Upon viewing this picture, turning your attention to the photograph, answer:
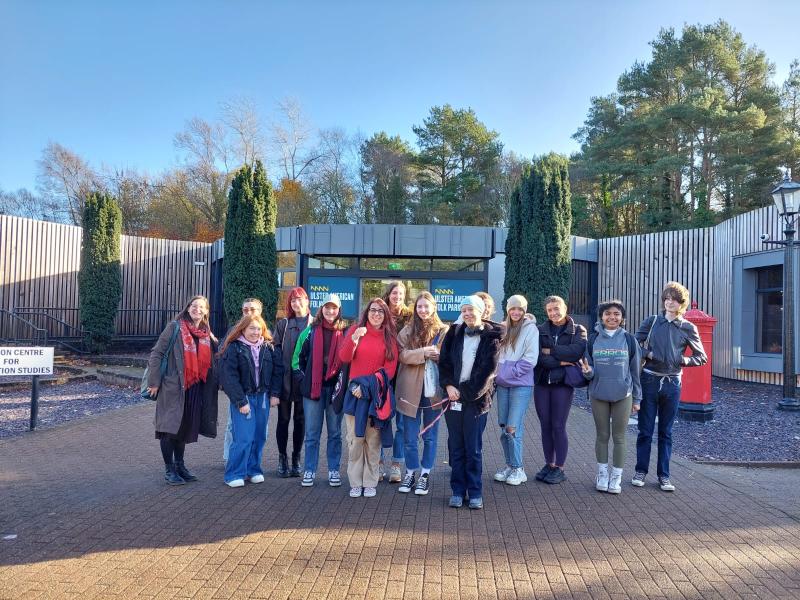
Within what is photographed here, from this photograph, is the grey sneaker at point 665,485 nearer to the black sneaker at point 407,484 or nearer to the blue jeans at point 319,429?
the black sneaker at point 407,484

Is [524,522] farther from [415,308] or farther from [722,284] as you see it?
[722,284]

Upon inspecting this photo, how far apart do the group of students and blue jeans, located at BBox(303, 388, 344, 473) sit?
0.04ft

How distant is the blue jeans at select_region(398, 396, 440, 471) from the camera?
546 cm

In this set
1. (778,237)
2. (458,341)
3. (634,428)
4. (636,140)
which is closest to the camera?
(458,341)

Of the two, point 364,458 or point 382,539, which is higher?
point 364,458

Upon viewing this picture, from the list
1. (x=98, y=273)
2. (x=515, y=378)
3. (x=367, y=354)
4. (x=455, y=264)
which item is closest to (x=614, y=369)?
(x=515, y=378)

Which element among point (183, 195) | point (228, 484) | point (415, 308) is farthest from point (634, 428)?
point (183, 195)

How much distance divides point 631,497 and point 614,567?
68.7 inches

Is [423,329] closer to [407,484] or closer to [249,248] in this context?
[407,484]

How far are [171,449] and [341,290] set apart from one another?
1220cm

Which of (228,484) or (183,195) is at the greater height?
(183,195)

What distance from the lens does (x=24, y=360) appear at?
316 inches

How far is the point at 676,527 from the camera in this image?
183 inches

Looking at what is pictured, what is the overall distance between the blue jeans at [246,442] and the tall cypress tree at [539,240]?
1083 centimetres
